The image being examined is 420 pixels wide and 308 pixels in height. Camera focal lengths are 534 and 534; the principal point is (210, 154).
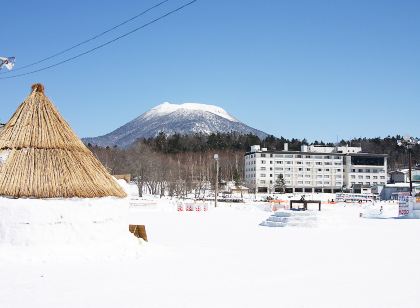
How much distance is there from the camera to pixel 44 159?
1773cm

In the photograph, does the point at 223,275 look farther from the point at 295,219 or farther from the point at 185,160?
the point at 185,160

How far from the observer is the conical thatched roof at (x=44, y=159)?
56.1ft

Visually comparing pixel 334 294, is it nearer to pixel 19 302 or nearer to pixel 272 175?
pixel 19 302

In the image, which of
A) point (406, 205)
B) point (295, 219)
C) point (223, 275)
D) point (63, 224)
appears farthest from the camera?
point (406, 205)

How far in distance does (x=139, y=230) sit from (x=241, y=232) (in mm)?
9333

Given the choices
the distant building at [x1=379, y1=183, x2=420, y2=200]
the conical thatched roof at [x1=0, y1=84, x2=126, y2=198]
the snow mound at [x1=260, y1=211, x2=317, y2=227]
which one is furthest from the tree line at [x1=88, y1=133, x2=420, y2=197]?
the conical thatched roof at [x1=0, y1=84, x2=126, y2=198]

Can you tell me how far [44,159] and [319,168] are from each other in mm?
127004

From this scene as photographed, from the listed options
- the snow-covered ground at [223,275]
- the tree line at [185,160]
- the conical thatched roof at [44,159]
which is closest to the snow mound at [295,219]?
the snow-covered ground at [223,275]

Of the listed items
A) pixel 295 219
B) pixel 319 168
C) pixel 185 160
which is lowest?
pixel 295 219

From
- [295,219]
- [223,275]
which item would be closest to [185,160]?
[295,219]

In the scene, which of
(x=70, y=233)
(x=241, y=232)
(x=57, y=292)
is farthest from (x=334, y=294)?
(x=241, y=232)

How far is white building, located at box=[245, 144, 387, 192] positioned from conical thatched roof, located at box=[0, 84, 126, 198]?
118830mm

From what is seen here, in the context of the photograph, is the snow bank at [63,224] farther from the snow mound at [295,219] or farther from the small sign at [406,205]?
the small sign at [406,205]

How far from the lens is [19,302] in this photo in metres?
11.4
